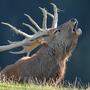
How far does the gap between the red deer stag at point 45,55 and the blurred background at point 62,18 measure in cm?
555

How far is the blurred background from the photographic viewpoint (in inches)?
822

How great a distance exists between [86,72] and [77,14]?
1.65 meters

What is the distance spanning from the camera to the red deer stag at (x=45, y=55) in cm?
1452

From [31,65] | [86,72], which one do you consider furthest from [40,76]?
[86,72]

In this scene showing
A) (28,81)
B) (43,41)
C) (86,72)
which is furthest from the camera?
(86,72)

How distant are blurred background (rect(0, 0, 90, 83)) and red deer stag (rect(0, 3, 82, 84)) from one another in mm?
5546

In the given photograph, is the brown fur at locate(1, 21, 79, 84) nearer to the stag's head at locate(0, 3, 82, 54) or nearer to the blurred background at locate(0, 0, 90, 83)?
the stag's head at locate(0, 3, 82, 54)

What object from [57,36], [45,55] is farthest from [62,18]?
[45,55]

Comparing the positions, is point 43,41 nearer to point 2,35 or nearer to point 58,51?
point 58,51

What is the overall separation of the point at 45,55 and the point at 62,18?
6202mm

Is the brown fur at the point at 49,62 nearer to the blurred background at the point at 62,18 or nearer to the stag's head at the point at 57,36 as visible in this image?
the stag's head at the point at 57,36

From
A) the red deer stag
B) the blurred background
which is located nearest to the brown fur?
the red deer stag

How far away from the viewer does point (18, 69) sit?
14.5m

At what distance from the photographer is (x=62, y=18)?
21.0m
